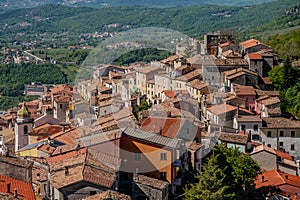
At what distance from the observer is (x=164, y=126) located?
22.2 m

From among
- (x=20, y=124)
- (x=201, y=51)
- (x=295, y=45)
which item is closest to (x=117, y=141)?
(x=20, y=124)

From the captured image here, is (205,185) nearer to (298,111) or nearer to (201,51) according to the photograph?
(298,111)

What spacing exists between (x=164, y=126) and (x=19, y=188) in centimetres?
698

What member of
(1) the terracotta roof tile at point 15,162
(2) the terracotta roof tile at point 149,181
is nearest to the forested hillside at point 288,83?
(2) the terracotta roof tile at point 149,181

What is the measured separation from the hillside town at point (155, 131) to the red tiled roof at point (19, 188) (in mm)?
41

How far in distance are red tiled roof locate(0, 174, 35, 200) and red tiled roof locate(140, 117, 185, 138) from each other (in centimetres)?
592

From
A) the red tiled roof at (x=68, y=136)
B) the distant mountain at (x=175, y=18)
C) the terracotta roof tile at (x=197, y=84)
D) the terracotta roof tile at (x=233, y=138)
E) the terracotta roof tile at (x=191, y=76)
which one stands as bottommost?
the distant mountain at (x=175, y=18)

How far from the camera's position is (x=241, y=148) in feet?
92.6

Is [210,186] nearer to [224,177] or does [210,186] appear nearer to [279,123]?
[224,177]

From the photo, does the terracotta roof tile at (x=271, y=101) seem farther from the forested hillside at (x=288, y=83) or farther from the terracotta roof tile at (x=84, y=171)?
the terracotta roof tile at (x=84, y=171)

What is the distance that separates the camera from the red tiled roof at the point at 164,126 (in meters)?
21.8

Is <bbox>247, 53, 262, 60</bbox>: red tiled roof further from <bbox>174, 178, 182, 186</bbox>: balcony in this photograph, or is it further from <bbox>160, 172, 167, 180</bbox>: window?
<bbox>160, 172, 167, 180</bbox>: window

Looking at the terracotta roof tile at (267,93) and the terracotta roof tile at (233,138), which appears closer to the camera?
the terracotta roof tile at (233,138)

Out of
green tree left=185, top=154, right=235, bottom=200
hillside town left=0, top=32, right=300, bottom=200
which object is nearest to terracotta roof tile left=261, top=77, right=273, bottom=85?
hillside town left=0, top=32, right=300, bottom=200
